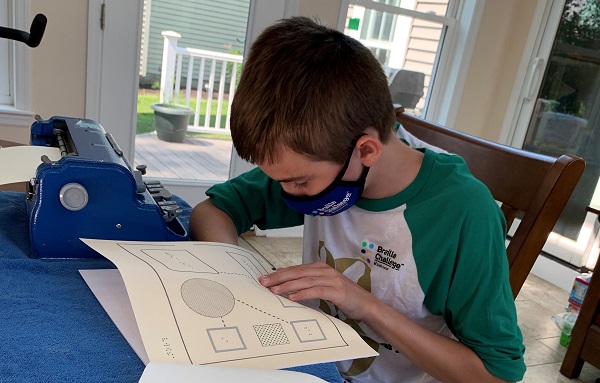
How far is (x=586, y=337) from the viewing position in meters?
2.00

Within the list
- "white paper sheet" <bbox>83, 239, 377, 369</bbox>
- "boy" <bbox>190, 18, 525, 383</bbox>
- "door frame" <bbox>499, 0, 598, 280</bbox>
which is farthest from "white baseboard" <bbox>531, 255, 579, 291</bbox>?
"white paper sheet" <bbox>83, 239, 377, 369</bbox>

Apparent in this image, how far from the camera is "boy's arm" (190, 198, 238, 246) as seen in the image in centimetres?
87

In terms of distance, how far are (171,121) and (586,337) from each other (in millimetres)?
2124

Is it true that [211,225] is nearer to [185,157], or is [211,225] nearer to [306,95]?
[306,95]

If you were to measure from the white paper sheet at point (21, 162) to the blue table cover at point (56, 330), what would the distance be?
0.37ft

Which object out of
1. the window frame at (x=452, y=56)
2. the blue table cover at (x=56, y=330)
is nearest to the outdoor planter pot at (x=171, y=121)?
the window frame at (x=452, y=56)

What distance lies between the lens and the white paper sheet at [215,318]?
0.52 meters

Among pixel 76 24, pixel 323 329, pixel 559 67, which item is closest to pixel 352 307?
pixel 323 329

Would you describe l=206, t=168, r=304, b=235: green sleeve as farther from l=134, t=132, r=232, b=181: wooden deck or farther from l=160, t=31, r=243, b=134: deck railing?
l=134, t=132, r=232, b=181: wooden deck

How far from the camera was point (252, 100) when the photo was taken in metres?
0.69

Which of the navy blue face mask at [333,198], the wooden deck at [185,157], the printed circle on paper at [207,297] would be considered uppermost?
the navy blue face mask at [333,198]

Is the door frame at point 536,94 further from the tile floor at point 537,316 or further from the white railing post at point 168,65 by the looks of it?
the white railing post at point 168,65

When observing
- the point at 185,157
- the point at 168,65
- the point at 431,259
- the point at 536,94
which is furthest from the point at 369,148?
the point at 536,94

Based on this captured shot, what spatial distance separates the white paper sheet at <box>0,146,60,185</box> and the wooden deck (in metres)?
1.69
